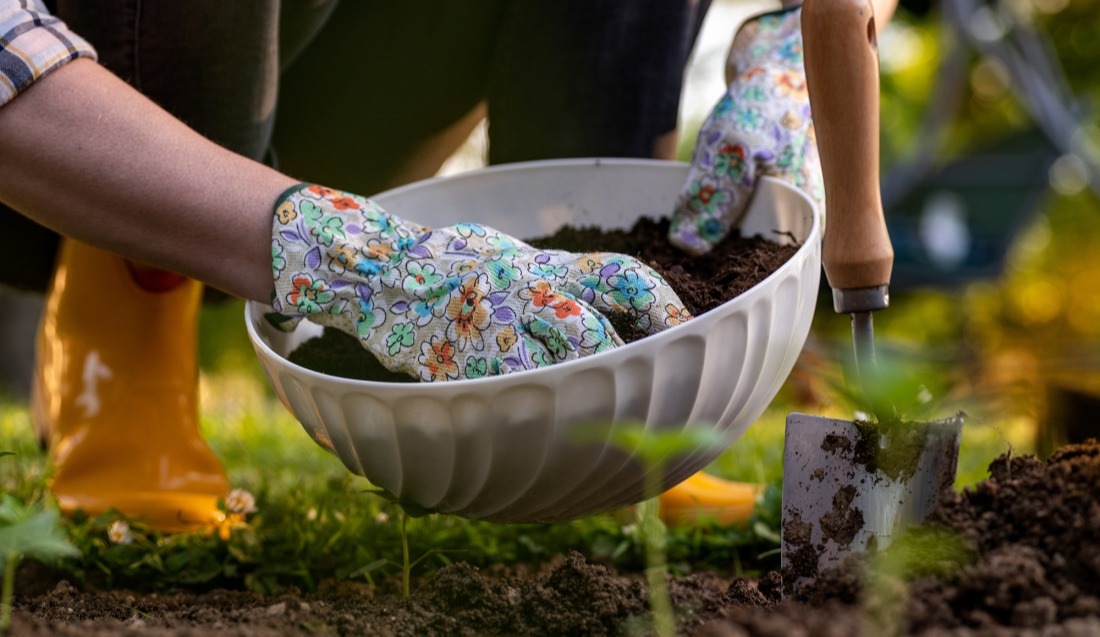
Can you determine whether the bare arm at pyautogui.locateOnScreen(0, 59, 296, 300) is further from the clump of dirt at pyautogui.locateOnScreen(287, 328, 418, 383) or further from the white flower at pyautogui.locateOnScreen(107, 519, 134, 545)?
the white flower at pyautogui.locateOnScreen(107, 519, 134, 545)

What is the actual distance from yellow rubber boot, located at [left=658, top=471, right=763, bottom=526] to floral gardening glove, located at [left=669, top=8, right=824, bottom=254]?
0.41 metres

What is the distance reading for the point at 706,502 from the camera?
4.46ft

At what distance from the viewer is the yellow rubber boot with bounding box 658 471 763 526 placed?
1312 millimetres

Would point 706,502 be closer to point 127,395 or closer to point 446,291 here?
point 446,291

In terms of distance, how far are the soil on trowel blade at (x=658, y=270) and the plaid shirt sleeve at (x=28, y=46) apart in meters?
0.33

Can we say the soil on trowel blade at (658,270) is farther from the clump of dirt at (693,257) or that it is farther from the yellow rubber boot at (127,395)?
the yellow rubber boot at (127,395)

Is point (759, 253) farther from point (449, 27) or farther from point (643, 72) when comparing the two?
point (449, 27)

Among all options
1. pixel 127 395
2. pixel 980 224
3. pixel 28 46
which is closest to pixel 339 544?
pixel 127 395

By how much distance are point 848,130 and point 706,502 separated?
2.28ft

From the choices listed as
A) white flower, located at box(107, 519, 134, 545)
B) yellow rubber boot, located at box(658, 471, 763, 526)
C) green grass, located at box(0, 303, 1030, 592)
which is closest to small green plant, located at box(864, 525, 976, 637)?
green grass, located at box(0, 303, 1030, 592)

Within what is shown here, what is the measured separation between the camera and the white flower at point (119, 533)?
44.8 inches

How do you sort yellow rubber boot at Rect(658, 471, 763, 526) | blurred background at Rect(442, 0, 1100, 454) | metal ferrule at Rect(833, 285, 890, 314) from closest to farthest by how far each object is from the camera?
metal ferrule at Rect(833, 285, 890, 314), yellow rubber boot at Rect(658, 471, 763, 526), blurred background at Rect(442, 0, 1100, 454)

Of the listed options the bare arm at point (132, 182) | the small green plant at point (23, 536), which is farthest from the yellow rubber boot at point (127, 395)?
the small green plant at point (23, 536)

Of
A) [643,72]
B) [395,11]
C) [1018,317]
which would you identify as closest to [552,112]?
[643,72]
